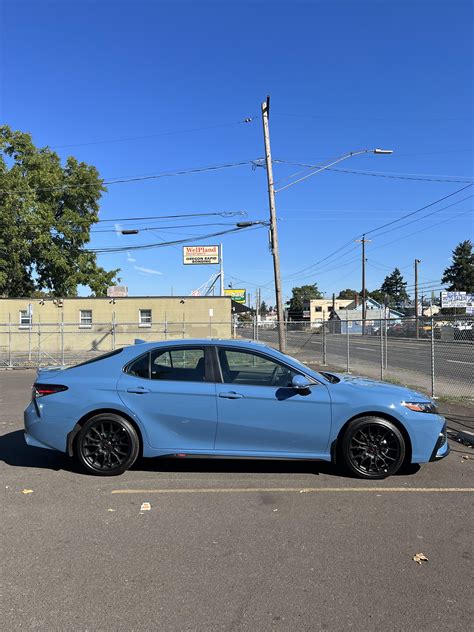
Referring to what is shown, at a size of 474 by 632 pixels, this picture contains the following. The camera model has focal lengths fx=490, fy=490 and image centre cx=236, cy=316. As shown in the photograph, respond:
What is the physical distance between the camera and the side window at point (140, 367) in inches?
219

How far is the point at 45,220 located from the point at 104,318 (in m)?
7.37

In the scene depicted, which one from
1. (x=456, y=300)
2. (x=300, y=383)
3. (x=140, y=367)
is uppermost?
(x=456, y=300)

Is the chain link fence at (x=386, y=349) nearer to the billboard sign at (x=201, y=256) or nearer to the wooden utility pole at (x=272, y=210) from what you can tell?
the wooden utility pole at (x=272, y=210)

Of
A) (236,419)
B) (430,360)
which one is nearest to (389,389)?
(236,419)

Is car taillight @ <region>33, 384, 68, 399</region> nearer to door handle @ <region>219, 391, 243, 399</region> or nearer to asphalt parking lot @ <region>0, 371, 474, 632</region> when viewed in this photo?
asphalt parking lot @ <region>0, 371, 474, 632</region>

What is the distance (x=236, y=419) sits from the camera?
5238mm

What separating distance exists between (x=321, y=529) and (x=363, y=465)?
4.60 ft

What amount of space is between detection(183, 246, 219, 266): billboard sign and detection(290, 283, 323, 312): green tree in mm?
116766

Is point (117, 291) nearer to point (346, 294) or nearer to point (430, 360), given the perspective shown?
point (430, 360)

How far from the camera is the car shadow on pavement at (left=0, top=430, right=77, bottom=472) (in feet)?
19.2

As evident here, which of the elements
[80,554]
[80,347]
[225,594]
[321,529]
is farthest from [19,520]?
[80,347]

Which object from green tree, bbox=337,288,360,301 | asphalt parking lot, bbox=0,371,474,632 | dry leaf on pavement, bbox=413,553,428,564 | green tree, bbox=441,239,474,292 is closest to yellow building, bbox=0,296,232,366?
asphalt parking lot, bbox=0,371,474,632

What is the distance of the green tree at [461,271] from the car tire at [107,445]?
293 feet

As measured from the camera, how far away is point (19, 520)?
166 inches
